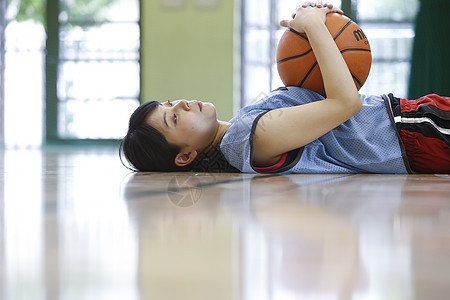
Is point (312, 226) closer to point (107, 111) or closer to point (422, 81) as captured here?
point (422, 81)

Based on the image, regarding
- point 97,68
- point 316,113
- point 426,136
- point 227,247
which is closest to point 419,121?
point 426,136

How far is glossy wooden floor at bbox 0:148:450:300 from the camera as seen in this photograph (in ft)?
1.12

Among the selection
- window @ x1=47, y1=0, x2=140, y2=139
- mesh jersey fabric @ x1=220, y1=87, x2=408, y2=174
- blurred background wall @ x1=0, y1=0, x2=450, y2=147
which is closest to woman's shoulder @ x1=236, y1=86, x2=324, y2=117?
mesh jersey fabric @ x1=220, y1=87, x2=408, y2=174

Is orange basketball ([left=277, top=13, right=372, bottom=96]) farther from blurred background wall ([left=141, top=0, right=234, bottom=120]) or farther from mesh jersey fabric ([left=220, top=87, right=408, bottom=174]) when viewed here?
blurred background wall ([left=141, top=0, right=234, bottom=120])

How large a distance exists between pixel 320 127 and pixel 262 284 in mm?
1065

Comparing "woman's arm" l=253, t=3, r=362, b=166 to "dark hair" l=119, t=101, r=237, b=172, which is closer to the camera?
"woman's arm" l=253, t=3, r=362, b=166

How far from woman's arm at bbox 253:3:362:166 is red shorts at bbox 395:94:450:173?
18 cm

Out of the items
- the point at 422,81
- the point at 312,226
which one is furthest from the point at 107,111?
the point at 312,226

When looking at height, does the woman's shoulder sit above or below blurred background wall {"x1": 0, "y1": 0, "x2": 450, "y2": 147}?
below

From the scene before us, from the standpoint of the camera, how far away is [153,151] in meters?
1.56

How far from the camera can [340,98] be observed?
1.39m

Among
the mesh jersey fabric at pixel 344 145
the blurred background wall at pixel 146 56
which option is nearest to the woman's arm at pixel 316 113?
the mesh jersey fabric at pixel 344 145

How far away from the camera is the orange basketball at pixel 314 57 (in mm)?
1485

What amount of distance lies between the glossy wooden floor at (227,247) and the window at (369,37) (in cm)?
439
